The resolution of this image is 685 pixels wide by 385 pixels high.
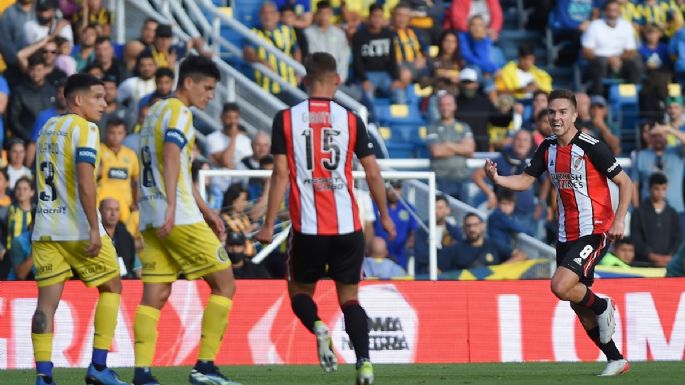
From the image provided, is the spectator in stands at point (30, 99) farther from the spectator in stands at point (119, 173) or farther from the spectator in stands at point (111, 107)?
the spectator in stands at point (119, 173)

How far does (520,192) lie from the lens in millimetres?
18234

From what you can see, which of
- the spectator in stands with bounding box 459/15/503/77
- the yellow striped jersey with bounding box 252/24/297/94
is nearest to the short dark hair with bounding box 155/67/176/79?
the yellow striped jersey with bounding box 252/24/297/94

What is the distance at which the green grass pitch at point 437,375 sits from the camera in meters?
11.4

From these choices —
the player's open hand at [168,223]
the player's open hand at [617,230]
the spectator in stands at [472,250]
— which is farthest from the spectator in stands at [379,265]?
the player's open hand at [168,223]

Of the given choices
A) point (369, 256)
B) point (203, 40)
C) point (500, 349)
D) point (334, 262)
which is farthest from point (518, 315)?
point (203, 40)

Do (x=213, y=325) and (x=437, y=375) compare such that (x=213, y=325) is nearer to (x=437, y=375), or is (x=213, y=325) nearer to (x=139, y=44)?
(x=437, y=375)

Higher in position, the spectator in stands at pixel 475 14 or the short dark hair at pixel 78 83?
the spectator in stands at pixel 475 14

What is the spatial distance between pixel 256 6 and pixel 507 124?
14.4 feet

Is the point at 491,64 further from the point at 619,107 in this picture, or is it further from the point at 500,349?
the point at 500,349

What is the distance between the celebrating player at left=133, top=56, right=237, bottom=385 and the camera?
33.1 feet

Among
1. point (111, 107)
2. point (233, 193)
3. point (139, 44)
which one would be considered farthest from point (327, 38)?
point (233, 193)

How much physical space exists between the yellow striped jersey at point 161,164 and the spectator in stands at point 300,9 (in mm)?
10525

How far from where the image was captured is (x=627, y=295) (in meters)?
14.8

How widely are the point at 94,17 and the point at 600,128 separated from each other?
6.89m
